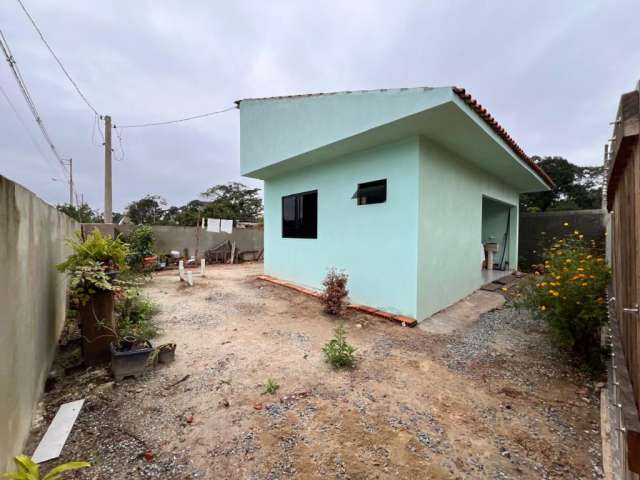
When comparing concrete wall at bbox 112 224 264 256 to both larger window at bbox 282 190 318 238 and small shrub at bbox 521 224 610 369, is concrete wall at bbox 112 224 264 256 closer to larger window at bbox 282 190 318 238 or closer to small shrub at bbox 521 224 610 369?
larger window at bbox 282 190 318 238

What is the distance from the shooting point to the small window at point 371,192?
4.47m

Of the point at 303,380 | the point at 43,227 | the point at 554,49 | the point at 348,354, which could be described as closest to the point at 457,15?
the point at 554,49

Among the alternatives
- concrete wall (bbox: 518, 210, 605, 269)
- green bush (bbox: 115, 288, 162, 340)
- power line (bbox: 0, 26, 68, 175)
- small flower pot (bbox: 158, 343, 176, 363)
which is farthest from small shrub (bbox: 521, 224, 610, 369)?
power line (bbox: 0, 26, 68, 175)

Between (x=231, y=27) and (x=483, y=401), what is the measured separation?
784cm

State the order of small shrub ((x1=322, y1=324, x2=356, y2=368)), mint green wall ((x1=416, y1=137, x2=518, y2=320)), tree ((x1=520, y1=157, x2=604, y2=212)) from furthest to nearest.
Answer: tree ((x1=520, y1=157, x2=604, y2=212))
mint green wall ((x1=416, y1=137, x2=518, y2=320))
small shrub ((x1=322, y1=324, x2=356, y2=368))

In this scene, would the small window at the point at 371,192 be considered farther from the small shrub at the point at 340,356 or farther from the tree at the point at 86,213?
the tree at the point at 86,213

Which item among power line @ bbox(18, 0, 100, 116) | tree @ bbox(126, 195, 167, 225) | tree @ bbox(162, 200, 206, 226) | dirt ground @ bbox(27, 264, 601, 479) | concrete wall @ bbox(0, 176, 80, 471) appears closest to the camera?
concrete wall @ bbox(0, 176, 80, 471)

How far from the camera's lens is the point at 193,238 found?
1126 cm

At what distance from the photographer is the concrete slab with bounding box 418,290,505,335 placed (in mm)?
4060

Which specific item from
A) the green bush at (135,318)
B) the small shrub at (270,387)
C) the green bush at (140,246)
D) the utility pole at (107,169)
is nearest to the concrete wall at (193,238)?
the utility pole at (107,169)

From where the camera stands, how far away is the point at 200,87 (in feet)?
26.6

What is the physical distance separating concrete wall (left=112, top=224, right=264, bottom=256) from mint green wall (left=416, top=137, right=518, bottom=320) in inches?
384

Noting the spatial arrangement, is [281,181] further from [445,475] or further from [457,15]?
[445,475]

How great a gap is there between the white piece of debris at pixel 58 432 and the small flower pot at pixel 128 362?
346 mm
